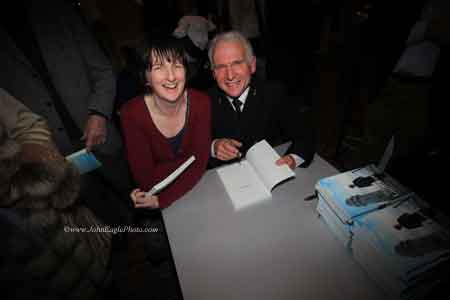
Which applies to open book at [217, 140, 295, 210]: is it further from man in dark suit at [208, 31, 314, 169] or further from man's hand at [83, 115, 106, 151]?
man's hand at [83, 115, 106, 151]

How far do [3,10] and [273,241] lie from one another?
6.31 feet

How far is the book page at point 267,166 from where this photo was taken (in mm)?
1172

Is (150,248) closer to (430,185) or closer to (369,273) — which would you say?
(369,273)

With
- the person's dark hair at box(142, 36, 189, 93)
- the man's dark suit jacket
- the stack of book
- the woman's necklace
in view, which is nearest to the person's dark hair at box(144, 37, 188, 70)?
the person's dark hair at box(142, 36, 189, 93)

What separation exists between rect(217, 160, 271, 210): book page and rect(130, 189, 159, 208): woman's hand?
0.39 metres

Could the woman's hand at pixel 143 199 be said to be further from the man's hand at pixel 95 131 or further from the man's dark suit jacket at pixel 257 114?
the man's dark suit jacket at pixel 257 114

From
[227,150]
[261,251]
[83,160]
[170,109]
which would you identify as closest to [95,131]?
[83,160]

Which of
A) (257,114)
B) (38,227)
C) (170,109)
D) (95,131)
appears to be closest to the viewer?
(38,227)

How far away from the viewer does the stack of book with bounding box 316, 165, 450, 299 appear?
28.3 inches

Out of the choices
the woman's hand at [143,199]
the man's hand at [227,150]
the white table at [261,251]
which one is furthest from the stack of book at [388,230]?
the woman's hand at [143,199]

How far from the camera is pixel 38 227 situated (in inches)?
35.8

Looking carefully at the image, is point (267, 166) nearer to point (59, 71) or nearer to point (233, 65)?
point (233, 65)

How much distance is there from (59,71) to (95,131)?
→ 436mm

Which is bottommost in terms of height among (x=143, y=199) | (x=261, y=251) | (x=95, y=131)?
(x=261, y=251)
